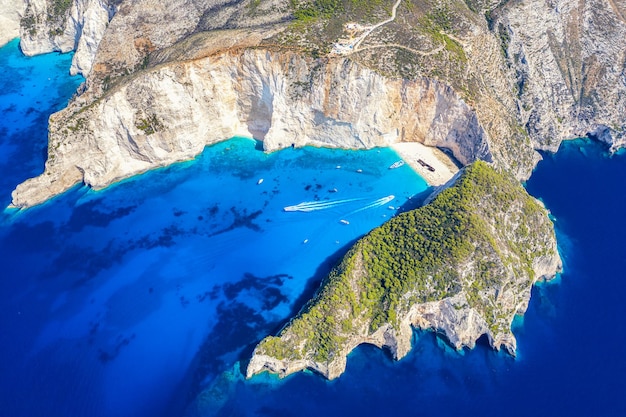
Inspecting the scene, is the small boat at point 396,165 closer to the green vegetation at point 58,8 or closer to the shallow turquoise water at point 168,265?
the shallow turquoise water at point 168,265

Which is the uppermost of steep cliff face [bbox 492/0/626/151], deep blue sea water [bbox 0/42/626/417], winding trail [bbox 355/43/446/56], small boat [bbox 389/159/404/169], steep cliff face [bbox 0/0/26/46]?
steep cliff face [bbox 0/0/26/46]

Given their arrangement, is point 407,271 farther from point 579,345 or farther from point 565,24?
point 565,24

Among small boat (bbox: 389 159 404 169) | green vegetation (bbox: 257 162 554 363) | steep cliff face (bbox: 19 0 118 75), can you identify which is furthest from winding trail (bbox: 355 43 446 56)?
steep cliff face (bbox: 19 0 118 75)

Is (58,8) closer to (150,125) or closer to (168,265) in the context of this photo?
(150,125)

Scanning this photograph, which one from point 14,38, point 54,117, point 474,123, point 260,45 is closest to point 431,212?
point 474,123

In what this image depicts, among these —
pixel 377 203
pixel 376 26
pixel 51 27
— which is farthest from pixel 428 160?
pixel 51 27

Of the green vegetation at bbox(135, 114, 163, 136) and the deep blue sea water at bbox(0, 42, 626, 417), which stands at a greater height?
the green vegetation at bbox(135, 114, 163, 136)

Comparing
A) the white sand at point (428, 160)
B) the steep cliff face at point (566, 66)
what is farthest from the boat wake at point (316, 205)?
the steep cliff face at point (566, 66)

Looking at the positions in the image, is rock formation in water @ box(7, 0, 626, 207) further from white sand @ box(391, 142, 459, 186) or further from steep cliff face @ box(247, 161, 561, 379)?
steep cliff face @ box(247, 161, 561, 379)
